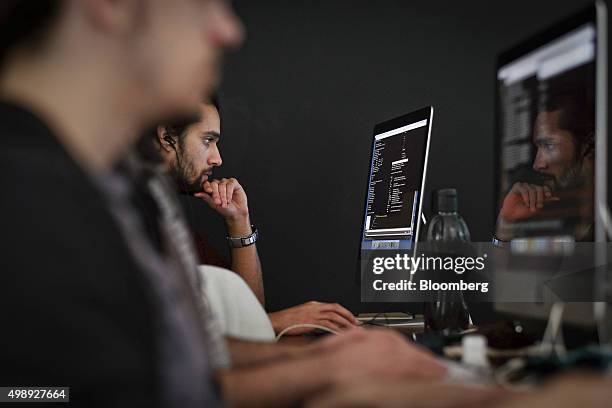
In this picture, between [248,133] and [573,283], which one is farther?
[248,133]

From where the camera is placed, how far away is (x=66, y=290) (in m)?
0.64

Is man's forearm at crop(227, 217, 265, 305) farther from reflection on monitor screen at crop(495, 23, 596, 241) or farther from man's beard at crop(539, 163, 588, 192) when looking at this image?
man's beard at crop(539, 163, 588, 192)

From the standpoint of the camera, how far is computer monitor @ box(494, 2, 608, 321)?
139cm

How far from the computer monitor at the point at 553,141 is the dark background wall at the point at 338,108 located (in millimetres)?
1565

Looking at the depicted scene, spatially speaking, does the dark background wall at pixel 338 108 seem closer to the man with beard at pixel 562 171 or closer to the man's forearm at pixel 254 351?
the man with beard at pixel 562 171

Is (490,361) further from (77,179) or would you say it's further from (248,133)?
(248,133)

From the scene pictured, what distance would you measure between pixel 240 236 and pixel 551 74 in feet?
5.05

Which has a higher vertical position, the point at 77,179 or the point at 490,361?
the point at 77,179

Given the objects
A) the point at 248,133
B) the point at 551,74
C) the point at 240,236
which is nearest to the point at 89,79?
the point at 551,74

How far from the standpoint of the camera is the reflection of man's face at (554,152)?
4.84 ft

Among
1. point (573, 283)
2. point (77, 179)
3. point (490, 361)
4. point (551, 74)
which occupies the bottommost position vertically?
point (490, 361)

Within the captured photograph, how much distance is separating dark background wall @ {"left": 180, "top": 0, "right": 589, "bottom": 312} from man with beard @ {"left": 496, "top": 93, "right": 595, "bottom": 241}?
169 cm

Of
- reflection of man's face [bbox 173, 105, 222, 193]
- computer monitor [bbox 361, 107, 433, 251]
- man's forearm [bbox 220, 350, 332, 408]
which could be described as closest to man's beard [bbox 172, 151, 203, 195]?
reflection of man's face [bbox 173, 105, 222, 193]

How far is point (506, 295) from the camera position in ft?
5.52
